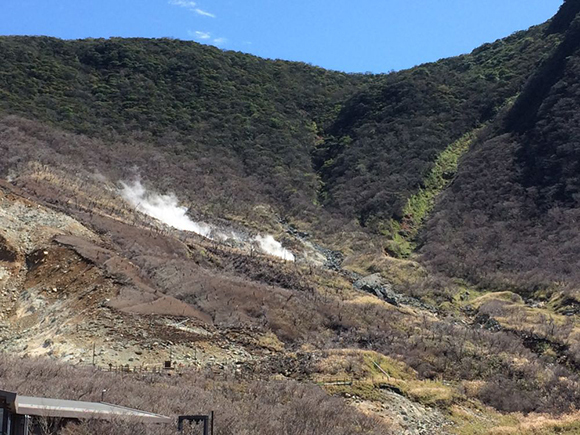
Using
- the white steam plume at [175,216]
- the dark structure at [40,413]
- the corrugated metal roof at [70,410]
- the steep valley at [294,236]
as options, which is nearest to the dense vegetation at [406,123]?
the steep valley at [294,236]

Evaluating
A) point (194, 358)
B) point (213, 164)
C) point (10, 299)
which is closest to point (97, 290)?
point (10, 299)

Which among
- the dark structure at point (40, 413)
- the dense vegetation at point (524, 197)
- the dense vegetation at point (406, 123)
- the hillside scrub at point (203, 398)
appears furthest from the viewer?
the dense vegetation at point (406, 123)

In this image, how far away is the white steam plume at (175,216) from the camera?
3762cm

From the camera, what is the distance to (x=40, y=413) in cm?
552

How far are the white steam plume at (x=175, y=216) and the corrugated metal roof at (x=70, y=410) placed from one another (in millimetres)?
29262

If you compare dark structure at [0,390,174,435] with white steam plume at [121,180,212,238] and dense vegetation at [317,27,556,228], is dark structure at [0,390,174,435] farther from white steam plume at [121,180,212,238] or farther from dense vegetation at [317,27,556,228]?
dense vegetation at [317,27,556,228]

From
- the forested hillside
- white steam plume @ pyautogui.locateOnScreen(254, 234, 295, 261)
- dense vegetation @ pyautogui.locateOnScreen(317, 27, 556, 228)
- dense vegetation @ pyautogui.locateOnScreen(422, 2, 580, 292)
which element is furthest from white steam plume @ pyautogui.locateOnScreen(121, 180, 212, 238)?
dense vegetation @ pyautogui.locateOnScreen(422, 2, 580, 292)

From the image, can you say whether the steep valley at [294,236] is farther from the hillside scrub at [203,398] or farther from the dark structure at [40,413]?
the dark structure at [40,413]

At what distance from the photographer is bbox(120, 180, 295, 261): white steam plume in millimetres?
37625

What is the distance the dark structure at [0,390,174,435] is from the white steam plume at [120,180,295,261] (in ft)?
96.5

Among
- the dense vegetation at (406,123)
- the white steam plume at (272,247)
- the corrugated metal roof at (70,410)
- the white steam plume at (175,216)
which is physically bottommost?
the corrugated metal roof at (70,410)

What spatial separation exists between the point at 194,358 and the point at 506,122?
4888 cm

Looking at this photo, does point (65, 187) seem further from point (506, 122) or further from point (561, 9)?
point (561, 9)

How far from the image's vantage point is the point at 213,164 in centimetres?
5475
